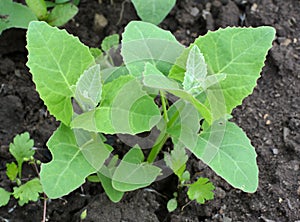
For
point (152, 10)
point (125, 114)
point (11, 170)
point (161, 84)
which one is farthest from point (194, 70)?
point (11, 170)

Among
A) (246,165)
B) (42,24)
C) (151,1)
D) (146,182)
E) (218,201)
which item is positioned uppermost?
(42,24)

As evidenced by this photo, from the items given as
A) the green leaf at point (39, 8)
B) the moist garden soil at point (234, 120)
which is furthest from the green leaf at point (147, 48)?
the green leaf at point (39, 8)

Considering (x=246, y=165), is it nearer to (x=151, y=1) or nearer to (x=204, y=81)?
(x=204, y=81)

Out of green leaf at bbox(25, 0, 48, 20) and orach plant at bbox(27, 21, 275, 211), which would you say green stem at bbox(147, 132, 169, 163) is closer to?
orach plant at bbox(27, 21, 275, 211)

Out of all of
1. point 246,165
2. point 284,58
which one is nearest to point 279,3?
point 284,58

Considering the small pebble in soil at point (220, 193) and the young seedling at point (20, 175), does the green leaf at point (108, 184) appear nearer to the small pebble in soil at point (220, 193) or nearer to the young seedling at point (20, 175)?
the young seedling at point (20, 175)

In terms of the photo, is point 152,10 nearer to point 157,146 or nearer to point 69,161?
point 157,146

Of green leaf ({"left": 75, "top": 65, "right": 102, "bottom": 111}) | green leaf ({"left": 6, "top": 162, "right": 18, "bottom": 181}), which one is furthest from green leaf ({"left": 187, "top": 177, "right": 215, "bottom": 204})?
green leaf ({"left": 6, "top": 162, "right": 18, "bottom": 181})
